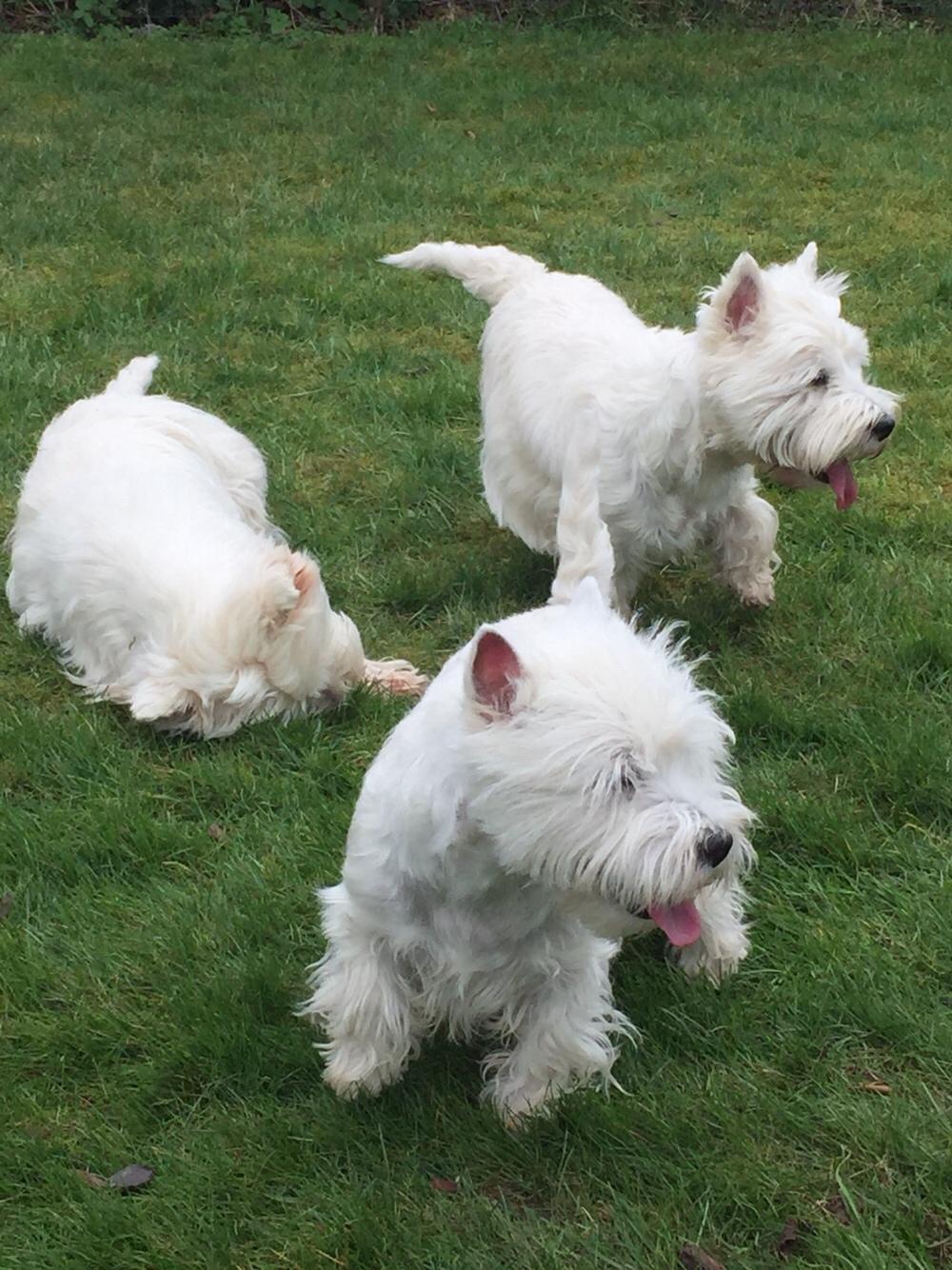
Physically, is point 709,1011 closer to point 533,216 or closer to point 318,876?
point 318,876

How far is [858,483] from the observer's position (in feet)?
17.9

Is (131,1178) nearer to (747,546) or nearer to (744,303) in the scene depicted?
(747,546)

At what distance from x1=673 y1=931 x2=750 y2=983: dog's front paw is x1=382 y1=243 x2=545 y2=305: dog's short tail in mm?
3154

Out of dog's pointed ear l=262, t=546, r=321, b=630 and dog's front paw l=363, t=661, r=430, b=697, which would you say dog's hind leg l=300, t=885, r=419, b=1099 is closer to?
dog's pointed ear l=262, t=546, r=321, b=630

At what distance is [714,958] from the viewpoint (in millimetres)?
3123

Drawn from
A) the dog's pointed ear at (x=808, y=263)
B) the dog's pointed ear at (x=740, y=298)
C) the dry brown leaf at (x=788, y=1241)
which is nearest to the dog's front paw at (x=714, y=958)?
the dry brown leaf at (x=788, y=1241)

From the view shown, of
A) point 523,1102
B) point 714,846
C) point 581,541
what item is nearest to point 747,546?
point 581,541

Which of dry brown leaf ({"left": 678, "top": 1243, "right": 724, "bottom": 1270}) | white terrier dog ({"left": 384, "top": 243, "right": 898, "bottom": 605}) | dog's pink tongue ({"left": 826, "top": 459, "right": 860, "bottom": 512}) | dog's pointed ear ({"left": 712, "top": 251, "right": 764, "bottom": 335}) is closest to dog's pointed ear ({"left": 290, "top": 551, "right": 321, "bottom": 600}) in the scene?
white terrier dog ({"left": 384, "top": 243, "right": 898, "bottom": 605})

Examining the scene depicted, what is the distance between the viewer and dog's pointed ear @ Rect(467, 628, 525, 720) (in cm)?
235

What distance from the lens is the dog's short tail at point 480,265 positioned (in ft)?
17.9

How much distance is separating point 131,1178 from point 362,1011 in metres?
0.58

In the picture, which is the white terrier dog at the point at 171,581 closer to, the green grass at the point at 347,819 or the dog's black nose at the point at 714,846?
the green grass at the point at 347,819

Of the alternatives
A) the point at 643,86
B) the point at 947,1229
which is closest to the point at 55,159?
the point at 643,86

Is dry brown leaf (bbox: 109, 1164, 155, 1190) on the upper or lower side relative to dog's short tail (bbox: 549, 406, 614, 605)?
lower
